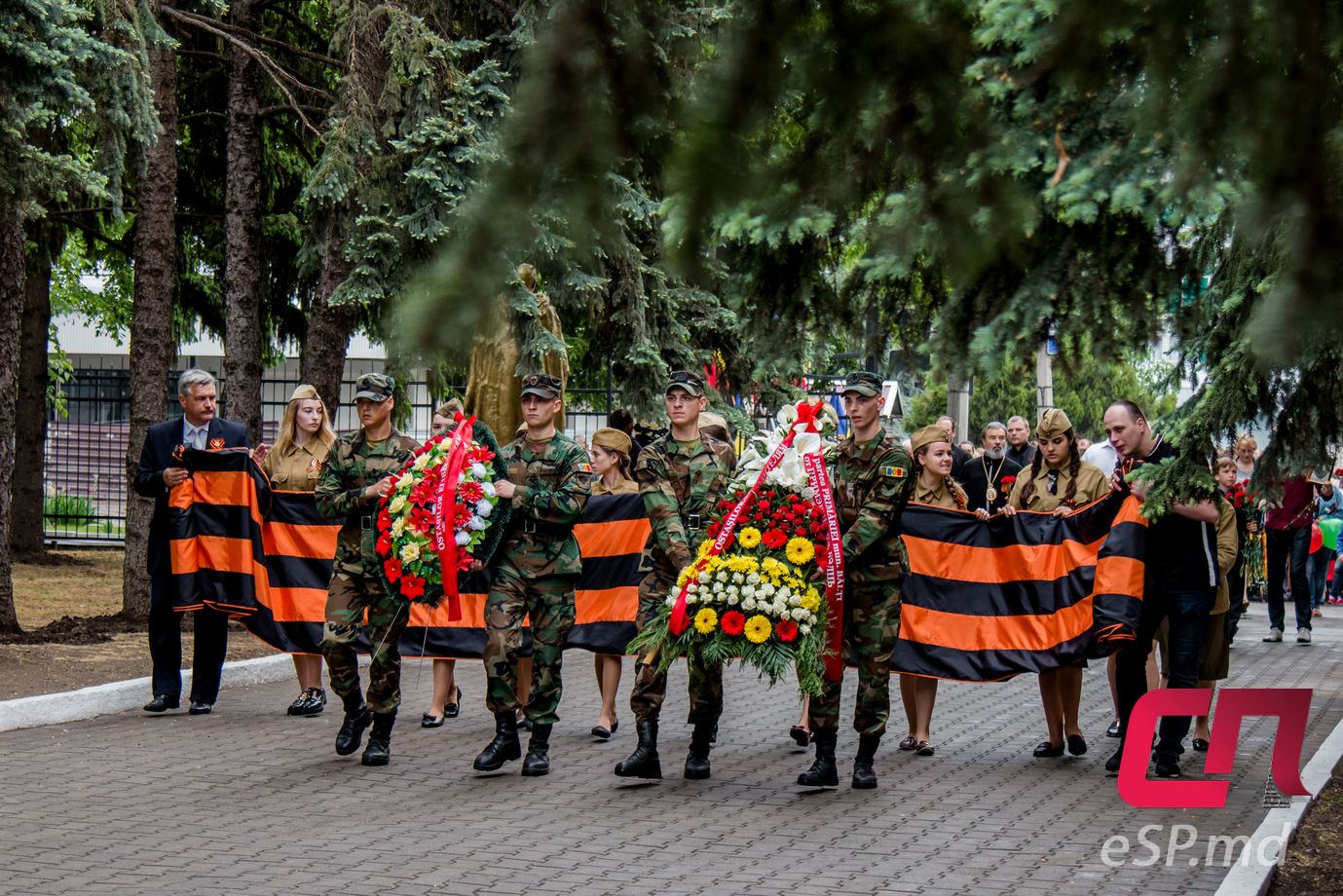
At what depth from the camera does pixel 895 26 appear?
3512 millimetres

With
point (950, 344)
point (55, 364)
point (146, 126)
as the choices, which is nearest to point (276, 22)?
point (146, 126)

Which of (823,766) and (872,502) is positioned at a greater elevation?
(872,502)

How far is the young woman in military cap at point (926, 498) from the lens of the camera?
10281 millimetres

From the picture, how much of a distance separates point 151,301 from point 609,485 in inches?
234

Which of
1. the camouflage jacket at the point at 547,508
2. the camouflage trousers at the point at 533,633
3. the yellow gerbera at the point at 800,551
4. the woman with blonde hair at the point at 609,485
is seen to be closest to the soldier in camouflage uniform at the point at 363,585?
the camouflage trousers at the point at 533,633

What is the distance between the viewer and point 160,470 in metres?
11.3

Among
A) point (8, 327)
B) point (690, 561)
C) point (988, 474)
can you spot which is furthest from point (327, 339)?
point (690, 561)

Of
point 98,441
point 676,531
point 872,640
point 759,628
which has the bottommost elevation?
point 872,640

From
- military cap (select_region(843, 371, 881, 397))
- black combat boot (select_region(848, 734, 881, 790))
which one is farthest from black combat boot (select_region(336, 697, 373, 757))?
military cap (select_region(843, 371, 881, 397))

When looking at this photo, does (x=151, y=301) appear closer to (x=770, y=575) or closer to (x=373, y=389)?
(x=373, y=389)

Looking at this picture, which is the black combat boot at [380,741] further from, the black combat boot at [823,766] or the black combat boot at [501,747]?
the black combat boot at [823,766]

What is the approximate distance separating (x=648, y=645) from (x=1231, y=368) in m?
3.39

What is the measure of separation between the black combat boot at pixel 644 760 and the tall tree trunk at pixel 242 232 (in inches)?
331

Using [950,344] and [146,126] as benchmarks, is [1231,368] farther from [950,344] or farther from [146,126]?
[146,126]
